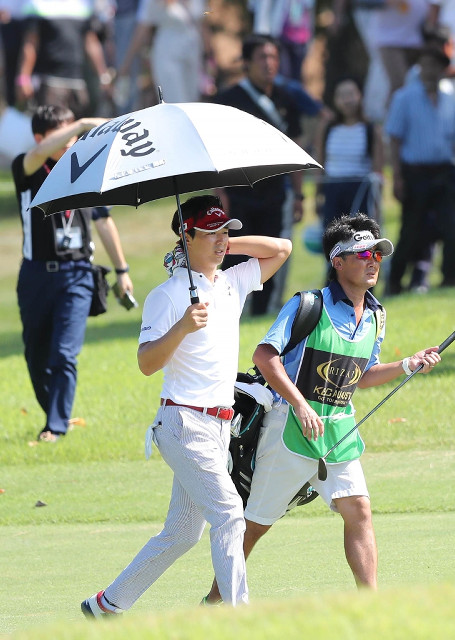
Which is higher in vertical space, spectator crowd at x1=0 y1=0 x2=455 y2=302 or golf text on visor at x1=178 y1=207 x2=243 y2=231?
golf text on visor at x1=178 y1=207 x2=243 y2=231

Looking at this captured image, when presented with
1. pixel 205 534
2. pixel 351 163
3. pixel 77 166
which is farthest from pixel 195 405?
pixel 351 163

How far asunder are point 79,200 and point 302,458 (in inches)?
59.4

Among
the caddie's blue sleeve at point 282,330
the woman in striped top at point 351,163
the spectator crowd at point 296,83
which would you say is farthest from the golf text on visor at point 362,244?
the woman in striped top at point 351,163

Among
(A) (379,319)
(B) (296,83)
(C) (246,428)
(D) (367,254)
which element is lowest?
(B) (296,83)

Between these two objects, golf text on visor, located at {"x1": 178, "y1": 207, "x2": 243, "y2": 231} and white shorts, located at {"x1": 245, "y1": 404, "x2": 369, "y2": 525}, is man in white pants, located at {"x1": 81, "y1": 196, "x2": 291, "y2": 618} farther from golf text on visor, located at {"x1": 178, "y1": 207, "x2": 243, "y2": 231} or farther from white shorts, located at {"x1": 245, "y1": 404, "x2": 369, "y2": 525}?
white shorts, located at {"x1": 245, "y1": 404, "x2": 369, "y2": 525}

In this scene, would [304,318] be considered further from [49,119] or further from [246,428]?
[49,119]

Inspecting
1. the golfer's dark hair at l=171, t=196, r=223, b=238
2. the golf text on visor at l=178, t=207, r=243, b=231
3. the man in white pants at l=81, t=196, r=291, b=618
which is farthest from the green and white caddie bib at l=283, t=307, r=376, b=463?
the golfer's dark hair at l=171, t=196, r=223, b=238

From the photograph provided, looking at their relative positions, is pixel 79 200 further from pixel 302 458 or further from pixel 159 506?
pixel 159 506

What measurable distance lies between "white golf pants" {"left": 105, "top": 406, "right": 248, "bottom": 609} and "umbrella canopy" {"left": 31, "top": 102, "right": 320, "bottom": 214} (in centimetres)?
99

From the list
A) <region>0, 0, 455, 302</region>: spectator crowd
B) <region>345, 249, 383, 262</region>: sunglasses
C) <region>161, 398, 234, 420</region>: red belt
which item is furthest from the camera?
<region>0, 0, 455, 302</region>: spectator crowd

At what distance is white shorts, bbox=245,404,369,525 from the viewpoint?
19.2 ft

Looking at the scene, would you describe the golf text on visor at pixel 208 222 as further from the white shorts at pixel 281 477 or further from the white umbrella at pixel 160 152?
the white shorts at pixel 281 477

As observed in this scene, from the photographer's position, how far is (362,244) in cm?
595

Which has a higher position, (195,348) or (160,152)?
(160,152)
